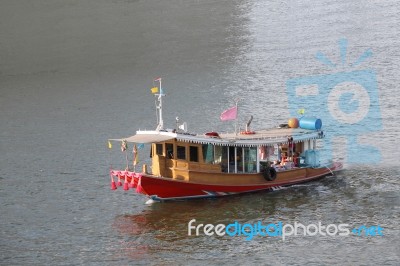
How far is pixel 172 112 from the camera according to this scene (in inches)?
2557

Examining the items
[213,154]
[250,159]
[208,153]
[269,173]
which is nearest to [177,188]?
[208,153]

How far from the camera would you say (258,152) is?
1849 inches

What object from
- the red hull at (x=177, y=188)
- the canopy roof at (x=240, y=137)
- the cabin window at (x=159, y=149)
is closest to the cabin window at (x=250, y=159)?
the canopy roof at (x=240, y=137)

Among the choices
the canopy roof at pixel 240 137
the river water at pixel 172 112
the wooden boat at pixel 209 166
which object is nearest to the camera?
the river water at pixel 172 112

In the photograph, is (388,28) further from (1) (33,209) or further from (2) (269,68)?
(1) (33,209)

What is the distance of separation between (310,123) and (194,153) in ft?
27.0

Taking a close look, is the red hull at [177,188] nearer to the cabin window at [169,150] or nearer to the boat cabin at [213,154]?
the boat cabin at [213,154]

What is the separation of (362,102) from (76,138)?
21122 millimetres

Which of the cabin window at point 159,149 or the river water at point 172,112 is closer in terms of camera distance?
the river water at point 172,112

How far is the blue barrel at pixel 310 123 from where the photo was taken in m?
49.5

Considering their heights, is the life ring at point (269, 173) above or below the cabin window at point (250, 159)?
below

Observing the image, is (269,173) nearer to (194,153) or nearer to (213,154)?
(213,154)

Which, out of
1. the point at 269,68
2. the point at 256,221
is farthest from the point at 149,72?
the point at 256,221

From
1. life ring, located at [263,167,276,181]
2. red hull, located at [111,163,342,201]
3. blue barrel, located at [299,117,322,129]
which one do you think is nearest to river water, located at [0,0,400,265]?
red hull, located at [111,163,342,201]
